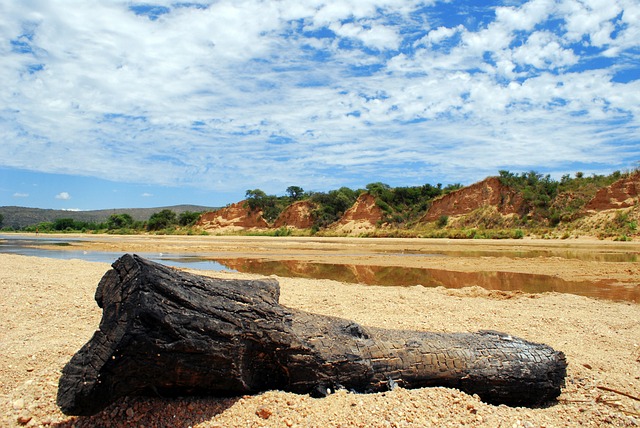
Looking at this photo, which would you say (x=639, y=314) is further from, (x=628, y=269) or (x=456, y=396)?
(x=628, y=269)

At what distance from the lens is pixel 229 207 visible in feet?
233

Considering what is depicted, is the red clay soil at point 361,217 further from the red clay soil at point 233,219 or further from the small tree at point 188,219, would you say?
the small tree at point 188,219

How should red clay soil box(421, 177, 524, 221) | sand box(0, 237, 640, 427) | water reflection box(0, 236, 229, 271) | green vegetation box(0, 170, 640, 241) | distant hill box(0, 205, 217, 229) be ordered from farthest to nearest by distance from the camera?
distant hill box(0, 205, 217, 229)
red clay soil box(421, 177, 524, 221)
green vegetation box(0, 170, 640, 241)
water reflection box(0, 236, 229, 271)
sand box(0, 237, 640, 427)

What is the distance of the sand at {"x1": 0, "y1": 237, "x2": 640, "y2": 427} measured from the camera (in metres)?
3.56

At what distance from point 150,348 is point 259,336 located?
89 centimetres

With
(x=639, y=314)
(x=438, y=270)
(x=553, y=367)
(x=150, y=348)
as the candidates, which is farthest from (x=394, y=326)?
(x=438, y=270)

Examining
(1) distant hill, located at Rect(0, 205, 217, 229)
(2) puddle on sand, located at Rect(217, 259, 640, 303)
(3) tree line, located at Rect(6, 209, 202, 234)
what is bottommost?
(2) puddle on sand, located at Rect(217, 259, 640, 303)

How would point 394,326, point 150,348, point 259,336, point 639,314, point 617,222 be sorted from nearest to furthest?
1. point 150,348
2. point 259,336
3. point 394,326
4. point 639,314
5. point 617,222

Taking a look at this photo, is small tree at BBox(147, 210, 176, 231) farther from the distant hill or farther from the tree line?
the distant hill

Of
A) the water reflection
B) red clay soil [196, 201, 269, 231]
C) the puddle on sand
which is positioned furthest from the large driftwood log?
red clay soil [196, 201, 269, 231]

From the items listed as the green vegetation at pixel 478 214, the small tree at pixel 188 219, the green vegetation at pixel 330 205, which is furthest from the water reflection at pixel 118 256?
the small tree at pixel 188 219

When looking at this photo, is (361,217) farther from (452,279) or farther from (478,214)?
(452,279)

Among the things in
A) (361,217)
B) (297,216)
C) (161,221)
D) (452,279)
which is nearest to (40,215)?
(161,221)

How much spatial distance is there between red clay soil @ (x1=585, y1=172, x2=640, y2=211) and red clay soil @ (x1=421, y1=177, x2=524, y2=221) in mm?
7001
